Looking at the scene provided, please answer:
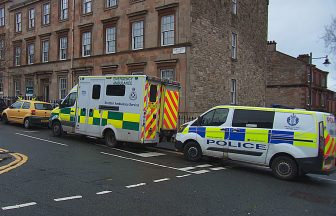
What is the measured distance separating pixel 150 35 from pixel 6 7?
22543mm

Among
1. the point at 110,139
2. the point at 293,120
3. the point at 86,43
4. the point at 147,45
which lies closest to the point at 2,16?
the point at 86,43

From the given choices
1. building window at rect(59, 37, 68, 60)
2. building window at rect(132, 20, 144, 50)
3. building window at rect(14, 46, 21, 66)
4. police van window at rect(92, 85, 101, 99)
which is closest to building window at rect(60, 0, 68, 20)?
building window at rect(59, 37, 68, 60)

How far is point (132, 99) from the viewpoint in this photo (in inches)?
535

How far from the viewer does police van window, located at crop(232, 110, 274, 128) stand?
10383 mm

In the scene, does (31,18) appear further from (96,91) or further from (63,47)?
(96,91)

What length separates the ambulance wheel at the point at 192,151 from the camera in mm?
11836

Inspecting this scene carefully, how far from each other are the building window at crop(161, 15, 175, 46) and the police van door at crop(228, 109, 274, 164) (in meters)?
12.8

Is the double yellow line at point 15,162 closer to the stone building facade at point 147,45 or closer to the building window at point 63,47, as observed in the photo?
the stone building facade at point 147,45

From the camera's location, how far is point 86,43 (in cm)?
2872

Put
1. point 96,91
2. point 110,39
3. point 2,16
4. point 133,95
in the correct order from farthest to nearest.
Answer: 1. point 2,16
2. point 110,39
3. point 96,91
4. point 133,95

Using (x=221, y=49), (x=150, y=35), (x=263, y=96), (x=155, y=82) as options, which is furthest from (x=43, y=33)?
(x=155, y=82)

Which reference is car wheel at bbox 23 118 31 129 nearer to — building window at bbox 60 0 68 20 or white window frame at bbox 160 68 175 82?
white window frame at bbox 160 68 175 82

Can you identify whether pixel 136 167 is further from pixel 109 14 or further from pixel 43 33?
pixel 43 33

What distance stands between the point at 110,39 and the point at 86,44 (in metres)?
2.89
